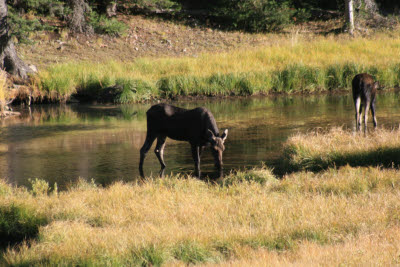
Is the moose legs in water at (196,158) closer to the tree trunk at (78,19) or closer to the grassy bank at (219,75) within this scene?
the grassy bank at (219,75)

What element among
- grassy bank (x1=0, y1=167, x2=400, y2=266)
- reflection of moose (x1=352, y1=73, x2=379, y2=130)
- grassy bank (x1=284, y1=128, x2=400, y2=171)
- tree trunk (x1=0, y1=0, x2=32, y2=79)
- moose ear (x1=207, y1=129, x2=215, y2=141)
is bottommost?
grassy bank (x1=0, y1=167, x2=400, y2=266)

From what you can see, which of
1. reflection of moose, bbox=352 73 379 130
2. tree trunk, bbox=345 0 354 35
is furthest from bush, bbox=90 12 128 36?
reflection of moose, bbox=352 73 379 130

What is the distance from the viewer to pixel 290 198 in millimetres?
9508

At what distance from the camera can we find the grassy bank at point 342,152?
12094 mm

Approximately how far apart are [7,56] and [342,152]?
1896cm

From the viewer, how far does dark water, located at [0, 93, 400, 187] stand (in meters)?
13.7

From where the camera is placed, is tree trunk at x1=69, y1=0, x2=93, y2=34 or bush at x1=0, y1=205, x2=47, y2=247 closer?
bush at x1=0, y1=205, x2=47, y2=247

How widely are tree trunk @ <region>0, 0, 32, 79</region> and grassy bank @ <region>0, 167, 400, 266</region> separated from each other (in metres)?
16.4

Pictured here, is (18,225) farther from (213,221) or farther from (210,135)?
(210,135)

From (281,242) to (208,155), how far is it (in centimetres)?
783

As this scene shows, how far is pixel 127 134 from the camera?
18.2 meters

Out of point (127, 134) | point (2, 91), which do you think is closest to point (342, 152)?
point (127, 134)

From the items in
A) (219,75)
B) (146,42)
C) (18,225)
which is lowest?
(18,225)

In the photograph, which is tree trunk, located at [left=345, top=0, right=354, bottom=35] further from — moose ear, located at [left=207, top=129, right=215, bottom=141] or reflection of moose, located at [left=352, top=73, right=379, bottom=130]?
moose ear, located at [left=207, top=129, right=215, bottom=141]
